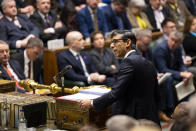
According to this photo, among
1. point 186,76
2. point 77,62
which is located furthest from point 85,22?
point 186,76

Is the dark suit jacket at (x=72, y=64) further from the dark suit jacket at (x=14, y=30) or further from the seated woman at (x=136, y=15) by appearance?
the seated woman at (x=136, y=15)

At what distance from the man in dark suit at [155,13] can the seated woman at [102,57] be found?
7.11 feet

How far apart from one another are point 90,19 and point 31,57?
2.02 metres

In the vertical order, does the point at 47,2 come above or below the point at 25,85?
above

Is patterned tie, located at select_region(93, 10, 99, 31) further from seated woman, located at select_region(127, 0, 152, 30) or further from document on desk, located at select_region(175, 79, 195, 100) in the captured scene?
document on desk, located at select_region(175, 79, 195, 100)

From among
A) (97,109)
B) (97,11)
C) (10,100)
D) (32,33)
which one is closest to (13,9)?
(32,33)

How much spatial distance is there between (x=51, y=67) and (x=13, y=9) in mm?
1091

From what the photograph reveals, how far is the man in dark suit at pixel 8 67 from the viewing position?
6023mm

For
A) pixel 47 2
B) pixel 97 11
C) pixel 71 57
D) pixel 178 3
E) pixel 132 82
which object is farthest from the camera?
pixel 178 3

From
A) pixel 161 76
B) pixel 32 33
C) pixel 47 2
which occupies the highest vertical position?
pixel 47 2

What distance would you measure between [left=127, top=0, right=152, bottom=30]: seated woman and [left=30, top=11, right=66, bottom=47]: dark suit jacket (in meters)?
1.74

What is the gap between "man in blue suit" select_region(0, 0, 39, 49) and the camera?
733cm

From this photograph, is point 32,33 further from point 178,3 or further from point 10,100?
point 178,3

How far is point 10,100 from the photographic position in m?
4.68
